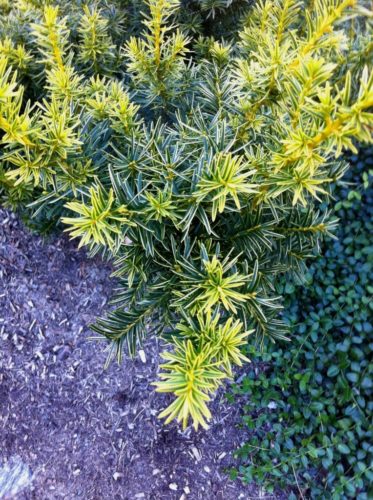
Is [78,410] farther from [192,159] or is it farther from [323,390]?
[192,159]

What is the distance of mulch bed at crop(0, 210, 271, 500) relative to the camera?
7.15 feet

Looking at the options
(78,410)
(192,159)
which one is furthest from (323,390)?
(192,159)

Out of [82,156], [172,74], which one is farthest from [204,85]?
[82,156]

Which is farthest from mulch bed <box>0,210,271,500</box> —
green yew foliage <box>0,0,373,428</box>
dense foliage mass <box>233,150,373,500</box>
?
green yew foliage <box>0,0,373,428</box>

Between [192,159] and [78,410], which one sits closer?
[192,159]

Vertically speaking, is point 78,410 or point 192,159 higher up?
point 192,159

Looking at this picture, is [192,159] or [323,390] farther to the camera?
[323,390]

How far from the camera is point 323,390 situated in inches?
93.7

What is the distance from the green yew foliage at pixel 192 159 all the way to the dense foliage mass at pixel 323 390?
1.73 ft

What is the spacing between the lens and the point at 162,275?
1.76 m

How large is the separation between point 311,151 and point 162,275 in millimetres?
857

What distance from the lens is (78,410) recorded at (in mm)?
2312

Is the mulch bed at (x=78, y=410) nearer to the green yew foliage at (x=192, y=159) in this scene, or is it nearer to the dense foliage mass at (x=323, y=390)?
the dense foliage mass at (x=323, y=390)

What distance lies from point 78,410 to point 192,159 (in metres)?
1.54
